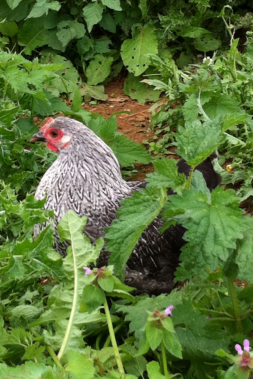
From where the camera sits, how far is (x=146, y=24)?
466 centimetres

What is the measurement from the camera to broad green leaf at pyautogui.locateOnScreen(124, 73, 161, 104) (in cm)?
457

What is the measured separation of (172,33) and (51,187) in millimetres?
2520

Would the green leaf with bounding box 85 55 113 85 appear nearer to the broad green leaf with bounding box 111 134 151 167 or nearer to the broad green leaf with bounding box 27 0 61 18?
the broad green leaf with bounding box 27 0 61 18

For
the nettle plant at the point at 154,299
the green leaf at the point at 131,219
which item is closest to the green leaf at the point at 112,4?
the nettle plant at the point at 154,299

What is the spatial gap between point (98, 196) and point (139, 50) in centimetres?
238

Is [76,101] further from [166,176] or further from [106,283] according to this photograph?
[106,283]

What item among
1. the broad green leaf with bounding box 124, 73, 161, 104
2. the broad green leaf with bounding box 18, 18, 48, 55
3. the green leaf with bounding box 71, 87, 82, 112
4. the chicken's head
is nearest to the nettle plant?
the chicken's head

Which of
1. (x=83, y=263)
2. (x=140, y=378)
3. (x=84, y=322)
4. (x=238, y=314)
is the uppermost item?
(x=83, y=263)

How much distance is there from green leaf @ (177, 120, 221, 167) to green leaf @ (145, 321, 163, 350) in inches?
23.3

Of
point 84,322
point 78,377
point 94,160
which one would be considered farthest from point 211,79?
point 78,377

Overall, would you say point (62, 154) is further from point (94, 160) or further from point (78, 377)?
point (78, 377)

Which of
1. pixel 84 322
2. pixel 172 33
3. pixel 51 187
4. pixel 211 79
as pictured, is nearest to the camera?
pixel 84 322

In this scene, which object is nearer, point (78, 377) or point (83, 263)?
point (78, 377)

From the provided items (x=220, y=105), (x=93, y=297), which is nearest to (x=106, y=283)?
(x=93, y=297)
